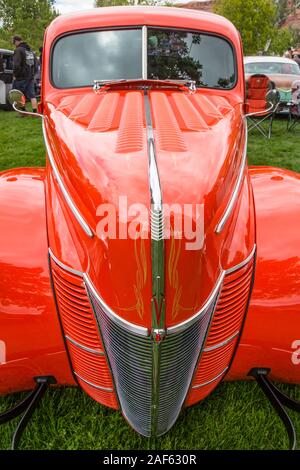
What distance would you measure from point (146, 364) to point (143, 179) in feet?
2.32

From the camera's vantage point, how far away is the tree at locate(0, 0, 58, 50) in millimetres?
32906

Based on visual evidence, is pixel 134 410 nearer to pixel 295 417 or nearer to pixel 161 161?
pixel 295 417

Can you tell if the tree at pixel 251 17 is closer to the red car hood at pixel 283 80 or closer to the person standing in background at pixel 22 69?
the red car hood at pixel 283 80

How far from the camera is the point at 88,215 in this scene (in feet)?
5.54

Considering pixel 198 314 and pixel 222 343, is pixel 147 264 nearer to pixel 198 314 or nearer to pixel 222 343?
pixel 198 314

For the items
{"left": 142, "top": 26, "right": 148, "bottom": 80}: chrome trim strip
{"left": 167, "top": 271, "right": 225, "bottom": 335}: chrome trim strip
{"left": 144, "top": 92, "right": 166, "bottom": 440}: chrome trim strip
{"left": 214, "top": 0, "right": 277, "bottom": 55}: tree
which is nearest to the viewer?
{"left": 144, "top": 92, "right": 166, "bottom": 440}: chrome trim strip

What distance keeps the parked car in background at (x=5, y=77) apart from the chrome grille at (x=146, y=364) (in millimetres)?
11031

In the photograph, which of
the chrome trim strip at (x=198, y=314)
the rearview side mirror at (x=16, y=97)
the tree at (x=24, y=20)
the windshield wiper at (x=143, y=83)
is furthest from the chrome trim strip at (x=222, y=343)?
the tree at (x=24, y=20)

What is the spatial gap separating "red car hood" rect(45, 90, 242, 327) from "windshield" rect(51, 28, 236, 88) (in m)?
0.65

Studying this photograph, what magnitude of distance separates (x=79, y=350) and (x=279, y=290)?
36.4 inches

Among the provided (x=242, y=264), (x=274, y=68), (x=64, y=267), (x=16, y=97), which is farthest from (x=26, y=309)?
(x=274, y=68)

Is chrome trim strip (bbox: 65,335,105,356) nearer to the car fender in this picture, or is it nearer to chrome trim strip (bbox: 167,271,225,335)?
the car fender

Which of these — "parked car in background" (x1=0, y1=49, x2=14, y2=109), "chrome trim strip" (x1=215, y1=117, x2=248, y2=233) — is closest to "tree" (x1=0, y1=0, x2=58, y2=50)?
"parked car in background" (x1=0, y1=49, x2=14, y2=109)
